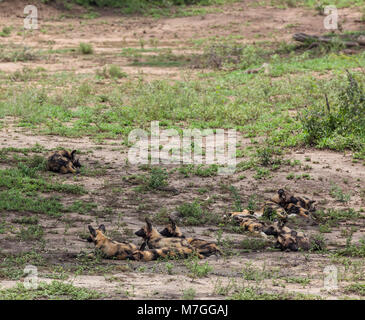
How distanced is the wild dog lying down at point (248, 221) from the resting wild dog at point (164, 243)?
121 cm

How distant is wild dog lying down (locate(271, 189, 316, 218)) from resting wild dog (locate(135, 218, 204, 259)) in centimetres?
216

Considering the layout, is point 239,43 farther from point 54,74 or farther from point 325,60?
point 54,74

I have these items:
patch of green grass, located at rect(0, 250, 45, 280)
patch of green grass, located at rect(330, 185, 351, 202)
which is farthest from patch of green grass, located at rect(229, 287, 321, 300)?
patch of green grass, located at rect(330, 185, 351, 202)

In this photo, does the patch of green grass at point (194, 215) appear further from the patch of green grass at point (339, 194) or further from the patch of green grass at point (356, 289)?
the patch of green grass at point (356, 289)

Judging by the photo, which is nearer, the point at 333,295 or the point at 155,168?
the point at 333,295

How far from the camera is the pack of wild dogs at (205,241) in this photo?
6688 mm

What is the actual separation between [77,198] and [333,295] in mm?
4400

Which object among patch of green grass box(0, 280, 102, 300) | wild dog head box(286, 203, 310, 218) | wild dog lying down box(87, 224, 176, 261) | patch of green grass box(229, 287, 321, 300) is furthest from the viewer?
wild dog head box(286, 203, 310, 218)

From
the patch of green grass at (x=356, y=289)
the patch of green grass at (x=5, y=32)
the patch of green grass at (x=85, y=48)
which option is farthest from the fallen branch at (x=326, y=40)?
the patch of green grass at (x=356, y=289)

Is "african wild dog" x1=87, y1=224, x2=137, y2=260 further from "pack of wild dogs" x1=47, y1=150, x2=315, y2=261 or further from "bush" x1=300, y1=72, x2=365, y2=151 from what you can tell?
"bush" x1=300, y1=72, x2=365, y2=151

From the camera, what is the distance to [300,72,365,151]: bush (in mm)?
11157

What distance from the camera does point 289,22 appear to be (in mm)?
23469

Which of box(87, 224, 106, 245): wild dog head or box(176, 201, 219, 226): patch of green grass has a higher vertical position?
box(87, 224, 106, 245): wild dog head
